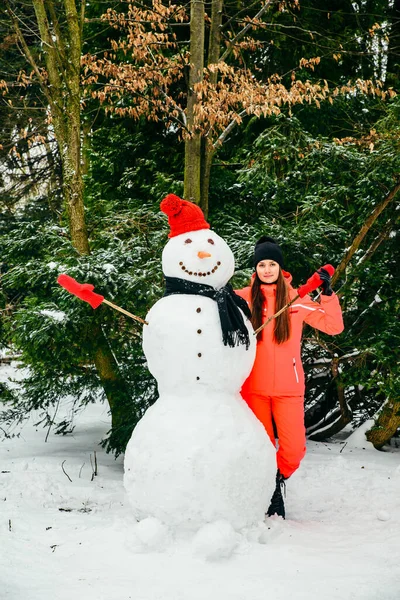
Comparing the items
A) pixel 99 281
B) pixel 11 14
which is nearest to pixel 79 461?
pixel 99 281

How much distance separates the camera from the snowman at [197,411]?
3311 mm

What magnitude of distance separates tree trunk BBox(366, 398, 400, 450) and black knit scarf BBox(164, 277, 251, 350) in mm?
2691

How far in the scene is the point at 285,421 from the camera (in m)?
4.01

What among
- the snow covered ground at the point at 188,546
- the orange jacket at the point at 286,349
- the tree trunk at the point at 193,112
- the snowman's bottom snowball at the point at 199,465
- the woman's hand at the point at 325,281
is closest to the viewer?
the snow covered ground at the point at 188,546

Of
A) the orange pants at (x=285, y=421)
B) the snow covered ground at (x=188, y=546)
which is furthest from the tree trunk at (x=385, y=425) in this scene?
the orange pants at (x=285, y=421)

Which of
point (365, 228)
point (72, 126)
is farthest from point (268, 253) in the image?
point (72, 126)

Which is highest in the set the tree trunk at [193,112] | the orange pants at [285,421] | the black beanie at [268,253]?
the tree trunk at [193,112]

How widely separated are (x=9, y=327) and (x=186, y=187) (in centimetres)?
218

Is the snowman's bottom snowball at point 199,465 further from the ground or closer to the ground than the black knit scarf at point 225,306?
closer to the ground

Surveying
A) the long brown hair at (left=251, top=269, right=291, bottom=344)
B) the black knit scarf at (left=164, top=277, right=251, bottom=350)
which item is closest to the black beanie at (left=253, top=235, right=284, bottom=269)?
the long brown hair at (left=251, top=269, right=291, bottom=344)

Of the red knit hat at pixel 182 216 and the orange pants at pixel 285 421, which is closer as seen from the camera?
the red knit hat at pixel 182 216

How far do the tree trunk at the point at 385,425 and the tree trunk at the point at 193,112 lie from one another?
2836 millimetres

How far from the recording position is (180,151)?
6852 mm

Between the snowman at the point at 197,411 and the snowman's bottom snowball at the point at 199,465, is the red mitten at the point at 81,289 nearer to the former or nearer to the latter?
the snowman at the point at 197,411
